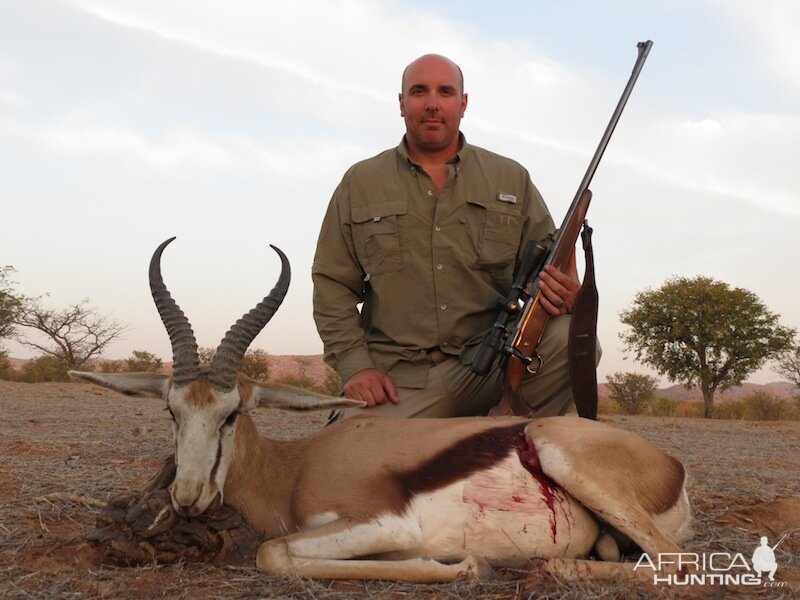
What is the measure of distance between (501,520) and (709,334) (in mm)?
25065

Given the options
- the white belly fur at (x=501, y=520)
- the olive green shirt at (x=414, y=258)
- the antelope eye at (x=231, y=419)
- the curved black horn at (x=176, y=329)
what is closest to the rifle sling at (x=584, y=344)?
the olive green shirt at (x=414, y=258)

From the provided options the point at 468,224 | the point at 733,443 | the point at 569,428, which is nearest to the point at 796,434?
the point at 733,443

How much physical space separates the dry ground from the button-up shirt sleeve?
1729mm

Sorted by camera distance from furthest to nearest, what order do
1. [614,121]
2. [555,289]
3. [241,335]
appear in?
1. [614,121]
2. [555,289]
3. [241,335]

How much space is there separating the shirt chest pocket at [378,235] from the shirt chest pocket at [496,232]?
56 cm

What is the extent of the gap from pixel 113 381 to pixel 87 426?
6705 mm

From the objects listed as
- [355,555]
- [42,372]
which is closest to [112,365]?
[42,372]

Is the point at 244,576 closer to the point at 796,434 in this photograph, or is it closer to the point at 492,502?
the point at 492,502

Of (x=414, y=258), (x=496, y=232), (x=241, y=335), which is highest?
(x=496, y=232)

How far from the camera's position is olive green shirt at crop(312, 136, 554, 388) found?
18.6 ft

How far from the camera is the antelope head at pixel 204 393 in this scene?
3514mm

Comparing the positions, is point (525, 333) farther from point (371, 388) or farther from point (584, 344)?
point (371, 388)

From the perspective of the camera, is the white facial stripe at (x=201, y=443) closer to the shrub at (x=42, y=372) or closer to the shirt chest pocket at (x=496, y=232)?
the shirt chest pocket at (x=496, y=232)

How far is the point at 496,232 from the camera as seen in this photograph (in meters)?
5.88
